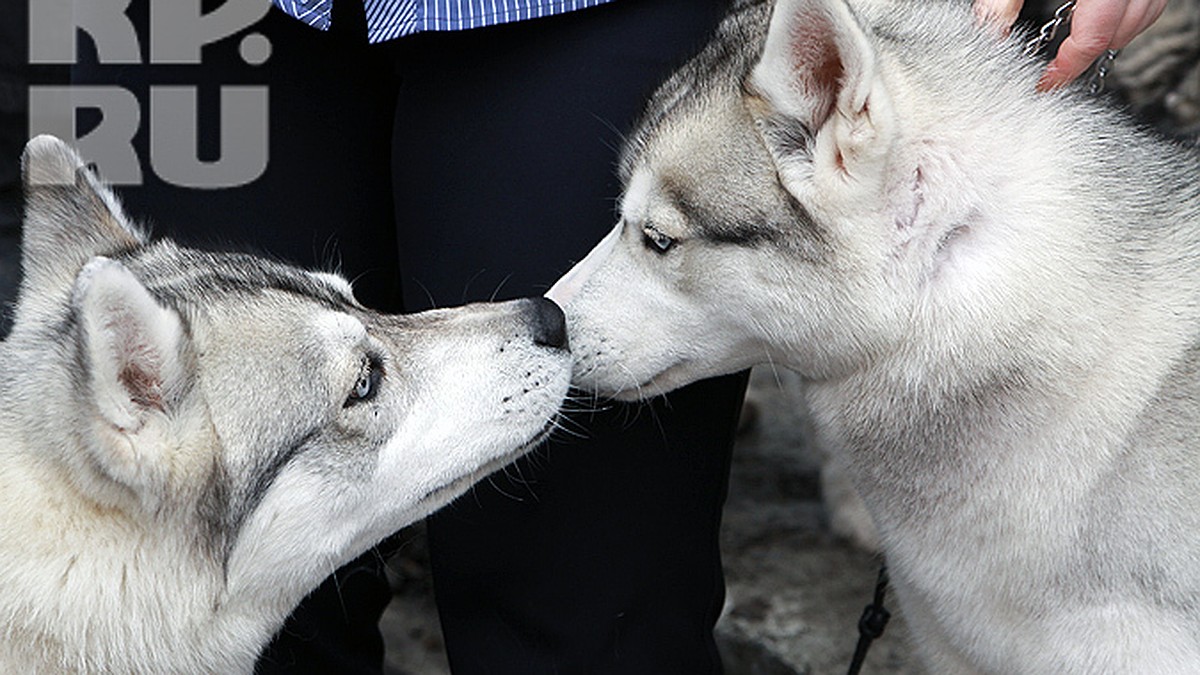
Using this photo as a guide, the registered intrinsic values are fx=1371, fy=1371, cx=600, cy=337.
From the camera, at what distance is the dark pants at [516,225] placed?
2.46m

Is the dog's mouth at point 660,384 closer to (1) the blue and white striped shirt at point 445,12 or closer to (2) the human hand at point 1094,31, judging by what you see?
(1) the blue and white striped shirt at point 445,12

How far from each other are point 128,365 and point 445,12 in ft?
2.61

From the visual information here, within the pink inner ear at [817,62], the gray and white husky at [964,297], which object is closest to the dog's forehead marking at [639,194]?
the gray and white husky at [964,297]

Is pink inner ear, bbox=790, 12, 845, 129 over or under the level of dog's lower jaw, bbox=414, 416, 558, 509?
over

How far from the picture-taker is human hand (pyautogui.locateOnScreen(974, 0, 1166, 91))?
7.58 ft

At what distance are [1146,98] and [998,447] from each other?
2.69 metres

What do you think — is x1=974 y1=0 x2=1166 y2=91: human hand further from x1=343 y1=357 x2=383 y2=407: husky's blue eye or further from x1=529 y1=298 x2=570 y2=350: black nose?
x1=343 y1=357 x2=383 y2=407: husky's blue eye

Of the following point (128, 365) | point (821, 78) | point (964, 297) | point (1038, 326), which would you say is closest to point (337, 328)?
point (128, 365)

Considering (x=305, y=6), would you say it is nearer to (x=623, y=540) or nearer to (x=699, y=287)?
(x=699, y=287)

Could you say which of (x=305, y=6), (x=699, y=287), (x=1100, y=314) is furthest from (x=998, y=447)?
(x=305, y=6)

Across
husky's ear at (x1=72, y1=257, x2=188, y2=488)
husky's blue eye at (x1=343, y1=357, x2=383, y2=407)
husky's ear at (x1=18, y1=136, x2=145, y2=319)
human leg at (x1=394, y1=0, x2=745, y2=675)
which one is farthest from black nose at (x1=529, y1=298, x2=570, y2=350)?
husky's ear at (x1=18, y1=136, x2=145, y2=319)

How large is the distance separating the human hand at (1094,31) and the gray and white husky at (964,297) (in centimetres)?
4

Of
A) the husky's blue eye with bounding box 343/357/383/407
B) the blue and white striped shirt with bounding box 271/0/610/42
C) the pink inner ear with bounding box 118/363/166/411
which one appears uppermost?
the blue and white striped shirt with bounding box 271/0/610/42

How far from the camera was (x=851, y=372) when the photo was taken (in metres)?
2.48
